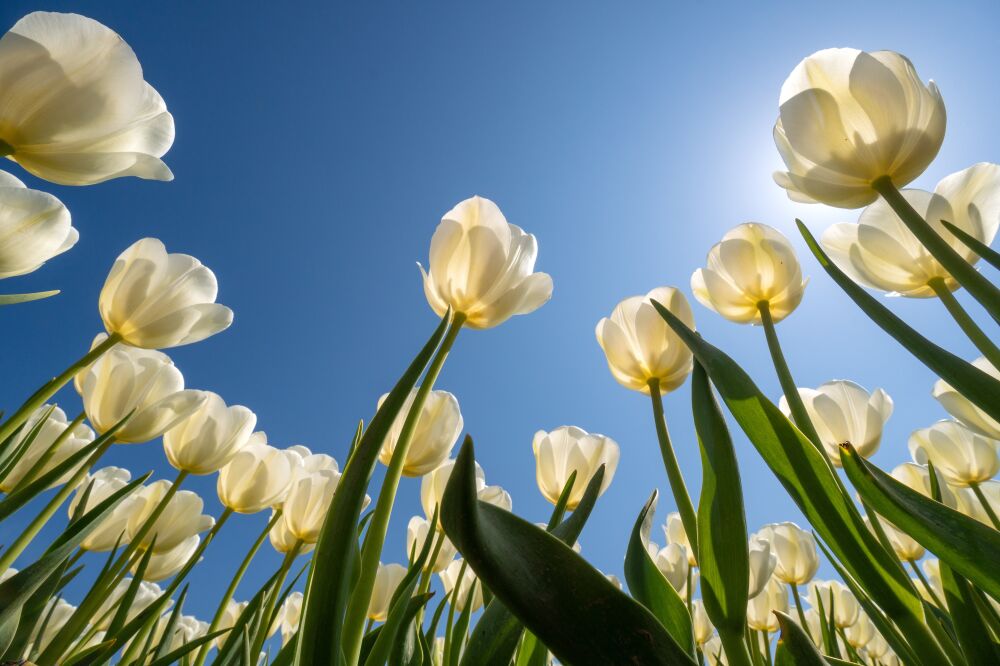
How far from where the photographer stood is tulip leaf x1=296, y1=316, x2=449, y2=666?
0.44 metres

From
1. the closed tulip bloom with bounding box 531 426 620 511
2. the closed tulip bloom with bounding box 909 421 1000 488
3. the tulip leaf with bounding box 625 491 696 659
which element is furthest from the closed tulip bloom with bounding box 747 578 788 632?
the tulip leaf with bounding box 625 491 696 659

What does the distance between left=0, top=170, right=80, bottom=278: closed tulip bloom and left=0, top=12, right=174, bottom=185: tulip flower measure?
0.14m

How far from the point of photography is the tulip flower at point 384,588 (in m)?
1.63

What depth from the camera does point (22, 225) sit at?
0.86 meters

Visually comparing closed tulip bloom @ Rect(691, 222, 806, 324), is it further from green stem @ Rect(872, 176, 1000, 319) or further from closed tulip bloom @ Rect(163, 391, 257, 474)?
closed tulip bloom @ Rect(163, 391, 257, 474)

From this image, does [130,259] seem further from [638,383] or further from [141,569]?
[638,383]

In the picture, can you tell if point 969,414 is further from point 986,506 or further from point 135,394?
point 135,394

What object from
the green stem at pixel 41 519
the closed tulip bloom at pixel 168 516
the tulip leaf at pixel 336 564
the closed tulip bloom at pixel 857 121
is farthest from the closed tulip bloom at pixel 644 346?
the closed tulip bloom at pixel 168 516

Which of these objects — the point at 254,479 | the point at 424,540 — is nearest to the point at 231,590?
the point at 254,479

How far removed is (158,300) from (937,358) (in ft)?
3.76

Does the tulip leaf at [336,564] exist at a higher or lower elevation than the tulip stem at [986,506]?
lower

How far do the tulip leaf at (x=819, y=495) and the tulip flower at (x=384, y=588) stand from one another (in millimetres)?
1318

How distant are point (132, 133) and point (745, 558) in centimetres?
88

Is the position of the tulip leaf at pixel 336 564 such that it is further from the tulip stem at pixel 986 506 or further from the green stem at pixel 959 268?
the tulip stem at pixel 986 506
